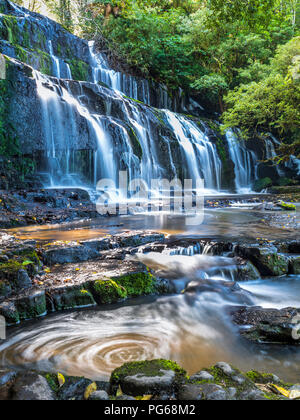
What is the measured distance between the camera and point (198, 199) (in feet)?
45.4

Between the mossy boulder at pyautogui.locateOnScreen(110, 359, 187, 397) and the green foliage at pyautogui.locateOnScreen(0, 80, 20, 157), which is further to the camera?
the green foliage at pyautogui.locateOnScreen(0, 80, 20, 157)

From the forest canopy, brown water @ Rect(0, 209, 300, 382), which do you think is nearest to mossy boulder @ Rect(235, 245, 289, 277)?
brown water @ Rect(0, 209, 300, 382)

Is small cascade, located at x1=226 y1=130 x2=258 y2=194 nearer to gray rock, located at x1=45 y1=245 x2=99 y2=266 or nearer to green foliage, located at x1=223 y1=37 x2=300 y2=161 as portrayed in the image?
green foliage, located at x1=223 y1=37 x2=300 y2=161

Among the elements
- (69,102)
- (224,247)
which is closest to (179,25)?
(69,102)

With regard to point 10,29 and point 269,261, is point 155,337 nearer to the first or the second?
point 269,261

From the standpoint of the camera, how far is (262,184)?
18812 millimetres

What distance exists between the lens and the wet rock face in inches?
104

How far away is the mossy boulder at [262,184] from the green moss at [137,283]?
54.7ft

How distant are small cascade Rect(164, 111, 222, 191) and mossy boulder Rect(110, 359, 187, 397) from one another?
14.8 metres

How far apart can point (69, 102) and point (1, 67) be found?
2849mm

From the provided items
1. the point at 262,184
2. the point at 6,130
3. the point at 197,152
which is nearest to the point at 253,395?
the point at 6,130

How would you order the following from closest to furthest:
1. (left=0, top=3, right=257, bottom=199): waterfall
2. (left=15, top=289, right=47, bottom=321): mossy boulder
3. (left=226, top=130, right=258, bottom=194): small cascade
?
(left=15, top=289, right=47, bottom=321): mossy boulder, (left=0, top=3, right=257, bottom=199): waterfall, (left=226, top=130, right=258, bottom=194): small cascade

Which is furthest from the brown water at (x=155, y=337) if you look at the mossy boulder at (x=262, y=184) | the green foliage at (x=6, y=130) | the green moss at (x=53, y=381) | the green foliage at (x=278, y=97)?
the mossy boulder at (x=262, y=184)

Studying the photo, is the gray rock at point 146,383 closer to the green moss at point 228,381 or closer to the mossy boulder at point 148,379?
the mossy boulder at point 148,379
